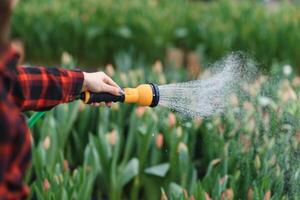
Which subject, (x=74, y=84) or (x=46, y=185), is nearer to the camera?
(x=74, y=84)

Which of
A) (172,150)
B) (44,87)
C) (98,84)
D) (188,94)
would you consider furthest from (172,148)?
(44,87)

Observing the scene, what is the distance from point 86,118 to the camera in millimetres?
3014

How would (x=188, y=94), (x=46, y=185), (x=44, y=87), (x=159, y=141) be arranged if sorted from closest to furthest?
(x=44, y=87), (x=188, y=94), (x=46, y=185), (x=159, y=141)

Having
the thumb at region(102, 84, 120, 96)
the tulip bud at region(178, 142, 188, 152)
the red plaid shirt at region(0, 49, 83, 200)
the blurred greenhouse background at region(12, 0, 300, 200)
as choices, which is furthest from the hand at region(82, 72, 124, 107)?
the tulip bud at region(178, 142, 188, 152)

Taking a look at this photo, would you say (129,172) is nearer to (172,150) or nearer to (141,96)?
(172,150)

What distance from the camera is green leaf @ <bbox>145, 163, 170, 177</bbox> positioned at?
256 centimetres

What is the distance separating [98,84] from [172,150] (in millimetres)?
1068

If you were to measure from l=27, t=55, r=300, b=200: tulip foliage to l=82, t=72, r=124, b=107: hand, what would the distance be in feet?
1.92

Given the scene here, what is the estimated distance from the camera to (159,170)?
8.44 ft

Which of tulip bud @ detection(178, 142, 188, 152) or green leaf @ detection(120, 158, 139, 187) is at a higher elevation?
tulip bud @ detection(178, 142, 188, 152)

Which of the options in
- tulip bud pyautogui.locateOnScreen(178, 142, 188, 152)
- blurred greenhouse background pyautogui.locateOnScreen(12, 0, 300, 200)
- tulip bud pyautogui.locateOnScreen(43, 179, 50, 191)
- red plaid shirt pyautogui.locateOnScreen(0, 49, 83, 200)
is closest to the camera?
red plaid shirt pyautogui.locateOnScreen(0, 49, 83, 200)

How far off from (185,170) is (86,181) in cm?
43

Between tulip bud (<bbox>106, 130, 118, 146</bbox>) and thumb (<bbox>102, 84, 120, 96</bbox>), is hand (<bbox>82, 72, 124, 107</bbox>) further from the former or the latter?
tulip bud (<bbox>106, 130, 118, 146</bbox>)

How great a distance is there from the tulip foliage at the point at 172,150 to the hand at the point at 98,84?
1.92 ft
